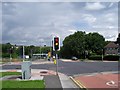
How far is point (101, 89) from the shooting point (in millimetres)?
17156

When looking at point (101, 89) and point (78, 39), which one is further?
point (78, 39)

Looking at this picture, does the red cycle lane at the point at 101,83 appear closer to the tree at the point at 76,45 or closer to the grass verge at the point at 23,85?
the grass verge at the point at 23,85

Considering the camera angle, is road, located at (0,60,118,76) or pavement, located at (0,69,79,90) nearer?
pavement, located at (0,69,79,90)

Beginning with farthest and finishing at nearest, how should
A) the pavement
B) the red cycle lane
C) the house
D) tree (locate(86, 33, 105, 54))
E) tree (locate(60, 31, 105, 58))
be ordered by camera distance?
the house, tree (locate(86, 33, 105, 54)), tree (locate(60, 31, 105, 58)), the pavement, the red cycle lane

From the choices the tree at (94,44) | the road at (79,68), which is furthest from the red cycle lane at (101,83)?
the tree at (94,44)

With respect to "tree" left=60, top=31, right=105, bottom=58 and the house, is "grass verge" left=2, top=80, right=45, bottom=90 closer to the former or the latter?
"tree" left=60, top=31, right=105, bottom=58

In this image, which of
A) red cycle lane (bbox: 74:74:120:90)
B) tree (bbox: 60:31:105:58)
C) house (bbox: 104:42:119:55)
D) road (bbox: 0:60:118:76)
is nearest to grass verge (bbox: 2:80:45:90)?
red cycle lane (bbox: 74:74:120:90)

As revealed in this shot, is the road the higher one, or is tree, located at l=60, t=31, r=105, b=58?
tree, located at l=60, t=31, r=105, b=58

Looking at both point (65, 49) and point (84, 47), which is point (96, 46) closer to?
point (84, 47)

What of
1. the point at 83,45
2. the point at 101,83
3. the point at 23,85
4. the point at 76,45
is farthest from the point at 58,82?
the point at 76,45

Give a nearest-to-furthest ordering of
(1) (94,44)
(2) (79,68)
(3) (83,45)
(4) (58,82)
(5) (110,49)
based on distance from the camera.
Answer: (4) (58,82) < (2) (79,68) < (3) (83,45) < (1) (94,44) < (5) (110,49)

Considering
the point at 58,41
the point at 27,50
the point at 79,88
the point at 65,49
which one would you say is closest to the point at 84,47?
the point at 65,49

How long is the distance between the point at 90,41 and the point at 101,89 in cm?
11941

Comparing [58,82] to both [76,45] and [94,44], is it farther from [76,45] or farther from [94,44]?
[94,44]
